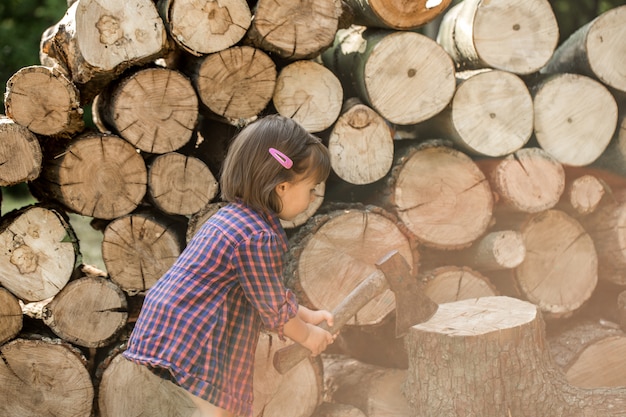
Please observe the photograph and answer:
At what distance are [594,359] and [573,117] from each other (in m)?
1.19

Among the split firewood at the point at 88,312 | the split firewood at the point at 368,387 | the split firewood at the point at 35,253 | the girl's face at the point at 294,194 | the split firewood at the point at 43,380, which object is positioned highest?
the girl's face at the point at 294,194

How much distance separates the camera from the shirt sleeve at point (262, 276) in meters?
2.10

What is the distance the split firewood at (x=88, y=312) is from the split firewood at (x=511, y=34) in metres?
2.05

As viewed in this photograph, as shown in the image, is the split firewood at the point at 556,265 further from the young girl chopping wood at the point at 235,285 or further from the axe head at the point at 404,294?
the young girl chopping wood at the point at 235,285

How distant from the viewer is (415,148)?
3082 mm

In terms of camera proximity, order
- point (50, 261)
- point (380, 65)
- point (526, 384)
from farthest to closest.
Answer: point (380, 65) < point (50, 261) < point (526, 384)

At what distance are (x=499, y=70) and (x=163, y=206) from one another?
1.70 meters

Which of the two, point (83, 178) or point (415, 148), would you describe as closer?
point (83, 178)

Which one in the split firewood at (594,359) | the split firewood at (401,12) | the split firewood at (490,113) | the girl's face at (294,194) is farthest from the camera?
the split firewood at (594,359)

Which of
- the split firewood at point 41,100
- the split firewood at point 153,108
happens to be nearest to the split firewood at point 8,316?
the split firewood at point 41,100

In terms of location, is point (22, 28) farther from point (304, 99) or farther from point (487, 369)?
point (487, 369)

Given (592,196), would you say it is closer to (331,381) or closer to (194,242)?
(331,381)

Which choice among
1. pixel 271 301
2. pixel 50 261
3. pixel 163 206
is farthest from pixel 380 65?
pixel 50 261

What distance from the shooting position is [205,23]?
276 centimetres
